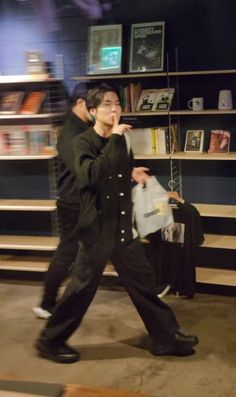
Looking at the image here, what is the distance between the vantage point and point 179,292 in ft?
13.3

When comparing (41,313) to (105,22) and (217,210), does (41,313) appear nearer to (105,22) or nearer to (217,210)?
(217,210)

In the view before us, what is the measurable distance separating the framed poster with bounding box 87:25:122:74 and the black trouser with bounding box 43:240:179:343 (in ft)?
5.68

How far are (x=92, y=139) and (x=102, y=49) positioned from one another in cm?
157

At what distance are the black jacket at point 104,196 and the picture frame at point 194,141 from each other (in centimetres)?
128

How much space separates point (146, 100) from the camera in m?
4.21

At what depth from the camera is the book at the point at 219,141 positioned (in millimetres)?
4066

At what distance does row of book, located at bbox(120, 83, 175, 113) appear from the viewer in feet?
13.6

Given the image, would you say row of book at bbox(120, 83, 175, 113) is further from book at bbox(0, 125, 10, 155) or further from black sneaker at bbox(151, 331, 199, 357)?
black sneaker at bbox(151, 331, 199, 357)

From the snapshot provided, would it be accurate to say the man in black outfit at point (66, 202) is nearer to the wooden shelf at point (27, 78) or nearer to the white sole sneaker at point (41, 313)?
the white sole sneaker at point (41, 313)

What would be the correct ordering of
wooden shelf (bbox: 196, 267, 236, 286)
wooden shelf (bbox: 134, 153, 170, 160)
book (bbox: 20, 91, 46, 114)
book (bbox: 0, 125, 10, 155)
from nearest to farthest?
1. wooden shelf (bbox: 196, 267, 236, 286)
2. wooden shelf (bbox: 134, 153, 170, 160)
3. book (bbox: 20, 91, 46, 114)
4. book (bbox: 0, 125, 10, 155)

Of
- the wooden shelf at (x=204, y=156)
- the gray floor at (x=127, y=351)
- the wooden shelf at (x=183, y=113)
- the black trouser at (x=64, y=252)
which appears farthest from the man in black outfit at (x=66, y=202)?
the wooden shelf at (x=204, y=156)

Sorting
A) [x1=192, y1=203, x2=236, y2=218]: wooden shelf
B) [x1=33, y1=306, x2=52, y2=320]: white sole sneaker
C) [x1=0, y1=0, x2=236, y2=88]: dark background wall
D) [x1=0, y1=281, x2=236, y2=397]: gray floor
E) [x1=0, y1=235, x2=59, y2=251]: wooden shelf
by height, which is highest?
[x1=0, y1=0, x2=236, y2=88]: dark background wall

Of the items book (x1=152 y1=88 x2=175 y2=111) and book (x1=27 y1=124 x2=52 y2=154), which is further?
book (x1=27 y1=124 x2=52 y2=154)

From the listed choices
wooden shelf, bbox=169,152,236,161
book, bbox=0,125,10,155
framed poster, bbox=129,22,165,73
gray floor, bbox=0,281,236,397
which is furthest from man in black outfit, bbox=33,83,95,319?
book, bbox=0,125,10,155
